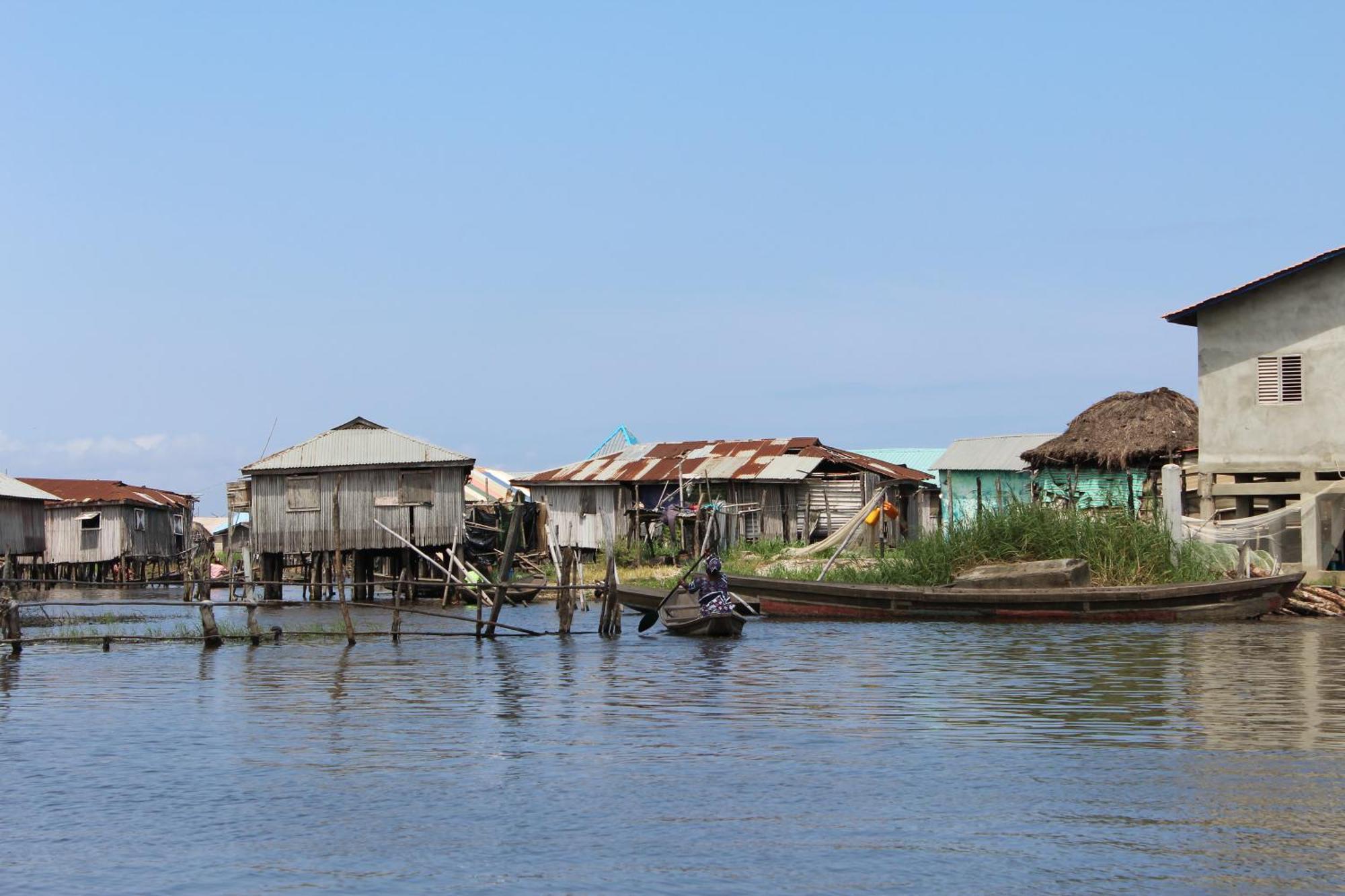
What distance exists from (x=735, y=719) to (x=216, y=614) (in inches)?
983

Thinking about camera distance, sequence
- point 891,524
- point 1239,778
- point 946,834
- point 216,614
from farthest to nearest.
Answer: point 891,524, point 216,614, point 1239,778, point 946,834

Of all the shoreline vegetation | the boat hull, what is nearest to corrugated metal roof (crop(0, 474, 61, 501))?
the shoreline vegetation

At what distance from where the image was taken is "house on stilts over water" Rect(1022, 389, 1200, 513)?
3544 centimetres

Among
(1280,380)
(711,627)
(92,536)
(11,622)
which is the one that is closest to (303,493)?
(11,622)

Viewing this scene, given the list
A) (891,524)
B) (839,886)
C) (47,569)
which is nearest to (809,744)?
(839,886)

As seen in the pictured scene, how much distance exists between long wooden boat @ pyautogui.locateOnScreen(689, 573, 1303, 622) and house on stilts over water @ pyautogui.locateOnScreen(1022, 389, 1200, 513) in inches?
345

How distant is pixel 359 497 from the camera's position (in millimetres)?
41656

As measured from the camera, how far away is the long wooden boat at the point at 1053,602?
2558 cm

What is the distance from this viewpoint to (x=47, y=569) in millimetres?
57750

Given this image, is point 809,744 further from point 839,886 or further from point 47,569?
point 47,569

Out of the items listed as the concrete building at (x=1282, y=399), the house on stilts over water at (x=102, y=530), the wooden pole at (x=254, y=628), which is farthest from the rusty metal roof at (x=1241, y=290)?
the house on stilts over water at (x=102, y=530)

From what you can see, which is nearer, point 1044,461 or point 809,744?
point 809,744

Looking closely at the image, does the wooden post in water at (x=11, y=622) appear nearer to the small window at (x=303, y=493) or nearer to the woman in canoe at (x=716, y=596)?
the woman in canoe at (x=716, y=596)

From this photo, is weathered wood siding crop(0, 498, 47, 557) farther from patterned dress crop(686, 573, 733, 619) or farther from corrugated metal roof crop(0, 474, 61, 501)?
patterned dress crop(686, 573, 733, 619)
